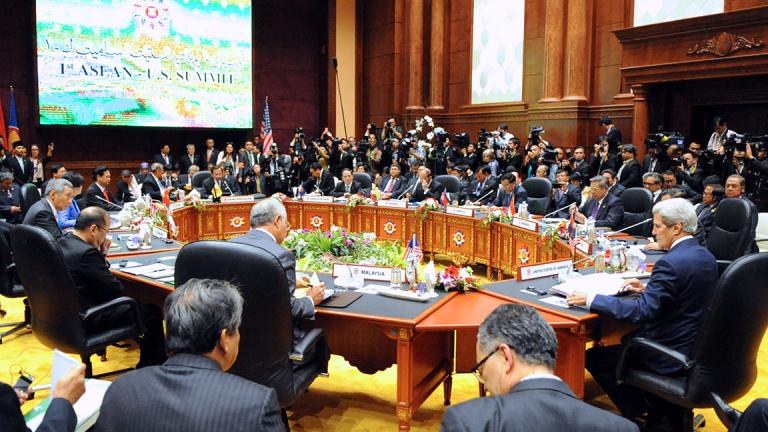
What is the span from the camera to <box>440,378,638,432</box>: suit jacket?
4.12 feet

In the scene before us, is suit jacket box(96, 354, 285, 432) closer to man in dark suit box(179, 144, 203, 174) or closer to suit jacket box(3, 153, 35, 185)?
suit jacket box(3, 153, 35, 185)

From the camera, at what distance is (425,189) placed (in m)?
8.16

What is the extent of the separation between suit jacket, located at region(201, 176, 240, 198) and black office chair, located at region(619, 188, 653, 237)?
219 inches

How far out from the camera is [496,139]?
966 cm

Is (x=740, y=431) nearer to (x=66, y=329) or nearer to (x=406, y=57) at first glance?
(x=66, y=329)

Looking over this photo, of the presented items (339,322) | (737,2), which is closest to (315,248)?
(339,322)

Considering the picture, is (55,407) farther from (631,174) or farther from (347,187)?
(347,187)

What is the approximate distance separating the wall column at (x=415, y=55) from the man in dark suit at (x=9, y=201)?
7.67 m

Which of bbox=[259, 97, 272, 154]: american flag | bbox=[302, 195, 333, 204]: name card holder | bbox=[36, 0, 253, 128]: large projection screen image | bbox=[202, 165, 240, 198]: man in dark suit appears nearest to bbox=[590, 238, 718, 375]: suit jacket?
bbox=[302, 195, 333, 204]: name card holder

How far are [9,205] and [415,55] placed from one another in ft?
27.1

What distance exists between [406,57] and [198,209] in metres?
6.74

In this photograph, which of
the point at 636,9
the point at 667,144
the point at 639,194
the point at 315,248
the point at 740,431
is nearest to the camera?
the point at 740,431

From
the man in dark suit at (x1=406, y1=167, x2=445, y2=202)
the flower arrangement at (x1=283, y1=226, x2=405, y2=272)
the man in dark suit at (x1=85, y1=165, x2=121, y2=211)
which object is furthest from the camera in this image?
the man in dark suit at (x1=406, y1=167, x2=445, y2=202)

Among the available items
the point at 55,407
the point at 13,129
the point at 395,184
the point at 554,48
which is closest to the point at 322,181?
the point at 395,184
